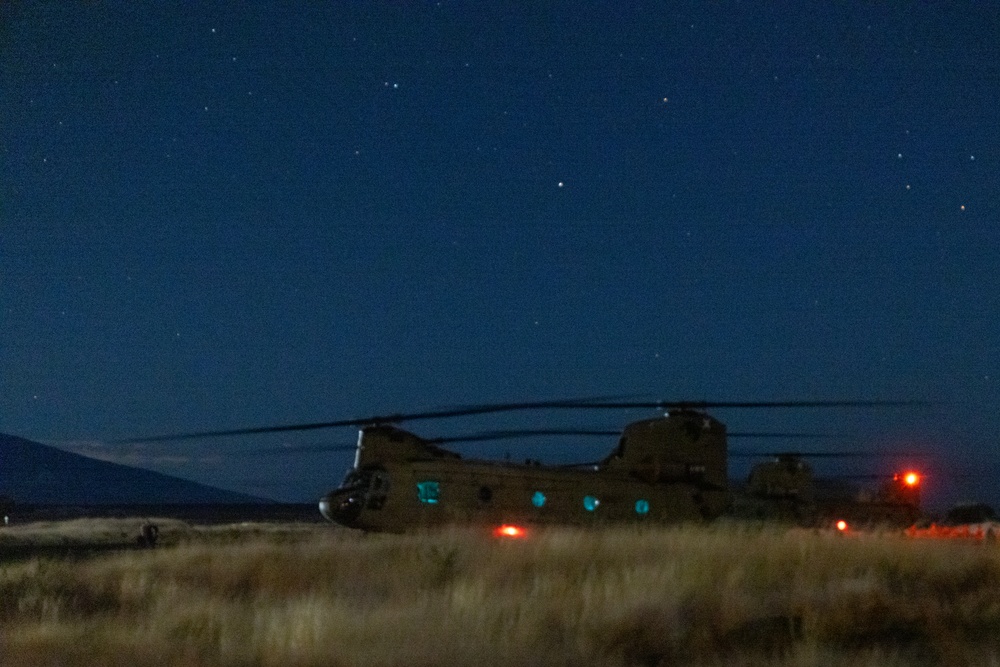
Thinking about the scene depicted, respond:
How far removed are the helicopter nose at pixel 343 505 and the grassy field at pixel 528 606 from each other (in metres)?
6.94

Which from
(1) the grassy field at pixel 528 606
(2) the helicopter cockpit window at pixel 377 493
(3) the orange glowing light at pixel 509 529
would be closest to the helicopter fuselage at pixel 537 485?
(2) the helicopter cockpit window at pixel 377 493

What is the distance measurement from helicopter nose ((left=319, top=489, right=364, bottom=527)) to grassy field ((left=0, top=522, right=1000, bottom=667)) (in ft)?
22.8

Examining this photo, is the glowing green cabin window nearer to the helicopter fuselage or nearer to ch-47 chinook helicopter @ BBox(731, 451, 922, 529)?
the helicopter fuselage

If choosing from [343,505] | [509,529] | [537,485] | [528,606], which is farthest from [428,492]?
[528,606]

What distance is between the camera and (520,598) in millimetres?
11656

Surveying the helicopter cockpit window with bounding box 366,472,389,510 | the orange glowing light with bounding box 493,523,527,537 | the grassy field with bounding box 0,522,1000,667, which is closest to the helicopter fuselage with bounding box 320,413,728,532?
the helicopter cockpit window with bounding box 366,472,389,510

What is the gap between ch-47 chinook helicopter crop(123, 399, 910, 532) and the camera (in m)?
24.9

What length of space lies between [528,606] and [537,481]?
49.7 ft

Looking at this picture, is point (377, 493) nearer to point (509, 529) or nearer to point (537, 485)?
point (509, 529)

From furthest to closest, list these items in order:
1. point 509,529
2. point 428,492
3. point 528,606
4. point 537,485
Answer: point 537,485
point 428,492
point 509,529
point 528,606

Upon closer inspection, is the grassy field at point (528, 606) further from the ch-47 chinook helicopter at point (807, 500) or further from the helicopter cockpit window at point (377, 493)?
the ch-47 chinook helicopter at point (807, 500)

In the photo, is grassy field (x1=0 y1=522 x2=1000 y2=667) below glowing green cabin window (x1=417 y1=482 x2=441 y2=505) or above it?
below

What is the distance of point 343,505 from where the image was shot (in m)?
25.0

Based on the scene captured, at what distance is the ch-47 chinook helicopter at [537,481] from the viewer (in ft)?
81.6
